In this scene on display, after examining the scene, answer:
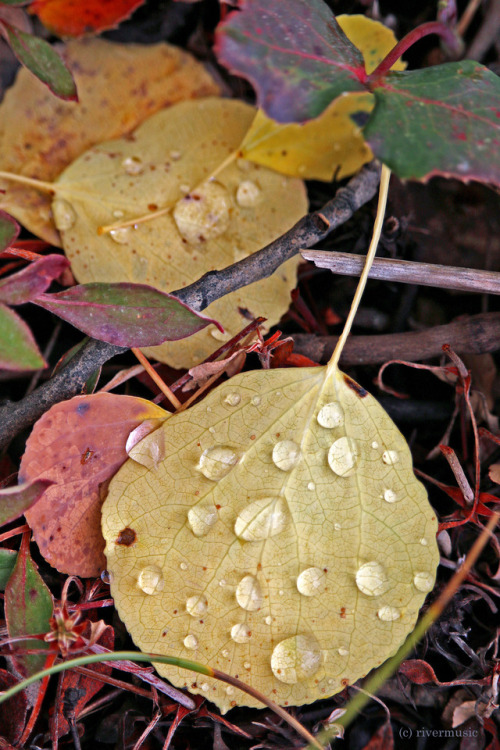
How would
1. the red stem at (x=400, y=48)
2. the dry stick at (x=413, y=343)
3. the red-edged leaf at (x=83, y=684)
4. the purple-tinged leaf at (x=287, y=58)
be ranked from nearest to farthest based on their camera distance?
the purple-tinged leaf at (x=287, y=58), the red stem at (x=400, y=48), the red-edged leaf at (x=83, y=684), the dry stick at (x=413, y=343)

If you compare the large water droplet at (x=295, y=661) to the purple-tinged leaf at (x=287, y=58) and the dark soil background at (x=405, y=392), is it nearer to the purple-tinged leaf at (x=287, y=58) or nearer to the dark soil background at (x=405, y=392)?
the dark soil background at (x=405, y=392)

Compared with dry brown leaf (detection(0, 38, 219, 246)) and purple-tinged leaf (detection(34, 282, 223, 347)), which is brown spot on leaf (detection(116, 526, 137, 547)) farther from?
dry brown leaf (detection(0, 38, 219, 246))

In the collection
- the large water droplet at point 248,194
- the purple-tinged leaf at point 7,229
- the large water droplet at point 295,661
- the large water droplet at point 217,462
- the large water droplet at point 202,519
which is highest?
the purple-tinged leaf at point 7,229

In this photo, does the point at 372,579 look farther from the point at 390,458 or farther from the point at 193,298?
the point at 193,298

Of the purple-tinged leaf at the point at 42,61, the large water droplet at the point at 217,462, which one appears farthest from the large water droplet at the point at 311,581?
the purple-tinged leaf at the point at 42,61

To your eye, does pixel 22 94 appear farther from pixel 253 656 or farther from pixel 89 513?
pixel 253 656

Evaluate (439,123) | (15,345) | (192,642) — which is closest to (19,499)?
(15,345)

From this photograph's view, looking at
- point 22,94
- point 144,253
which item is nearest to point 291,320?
point 144,253
